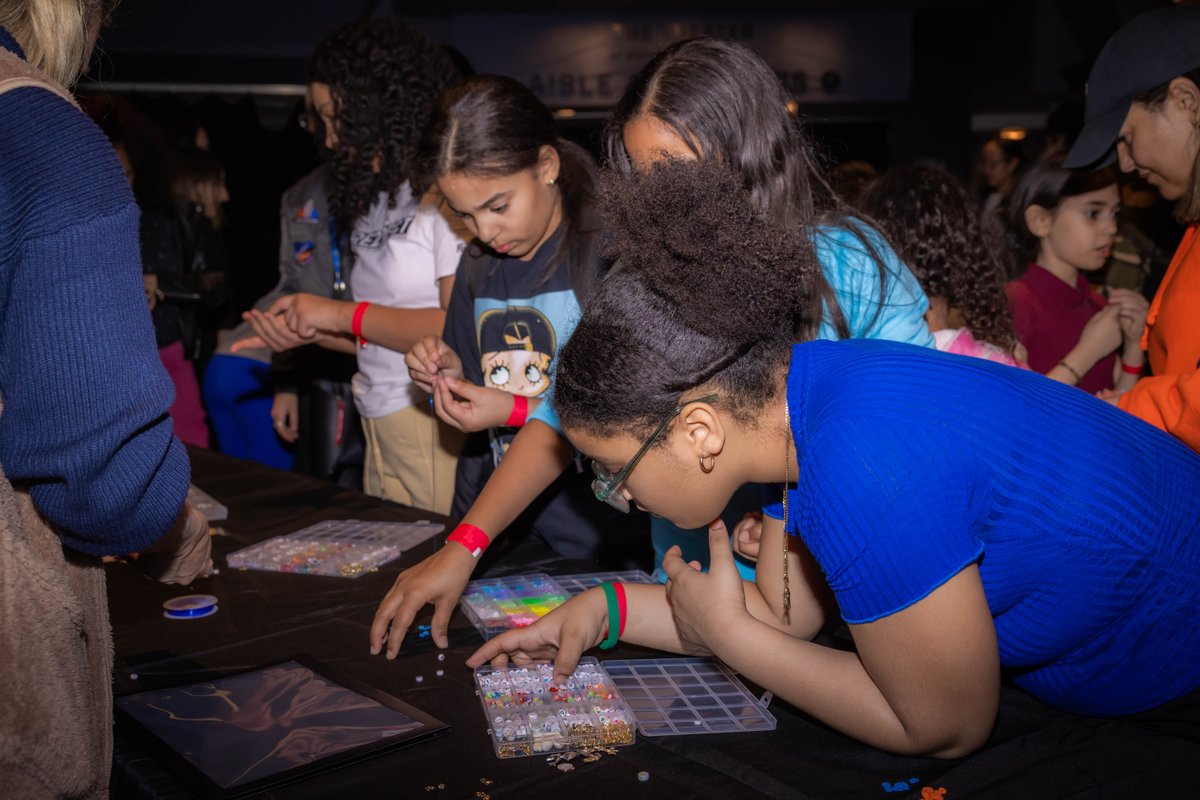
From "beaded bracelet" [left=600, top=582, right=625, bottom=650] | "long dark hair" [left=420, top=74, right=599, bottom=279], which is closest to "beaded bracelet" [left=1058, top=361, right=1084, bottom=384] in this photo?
"long dark hair" [left=420, top=74, right=599, bottom=279]

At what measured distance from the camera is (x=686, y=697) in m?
1.21

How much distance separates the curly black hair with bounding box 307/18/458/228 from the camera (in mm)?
2521

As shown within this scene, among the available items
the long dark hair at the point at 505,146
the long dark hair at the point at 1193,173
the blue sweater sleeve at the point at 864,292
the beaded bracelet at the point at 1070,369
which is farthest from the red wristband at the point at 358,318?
the beaded bracelet at the point at 1070,369

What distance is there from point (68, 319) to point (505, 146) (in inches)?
45.5

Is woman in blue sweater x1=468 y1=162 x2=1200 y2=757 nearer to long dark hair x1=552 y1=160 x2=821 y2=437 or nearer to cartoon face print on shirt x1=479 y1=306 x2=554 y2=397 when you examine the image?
long dark hair x1=552 y1=160 x2=821 y2=437

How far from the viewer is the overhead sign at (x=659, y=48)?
7.02 m

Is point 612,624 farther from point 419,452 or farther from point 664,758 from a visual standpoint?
point 419,452

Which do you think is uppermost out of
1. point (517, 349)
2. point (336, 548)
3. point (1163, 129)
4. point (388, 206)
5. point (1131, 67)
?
point (1131, 67)

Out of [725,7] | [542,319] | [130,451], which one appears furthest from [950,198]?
[725,7]

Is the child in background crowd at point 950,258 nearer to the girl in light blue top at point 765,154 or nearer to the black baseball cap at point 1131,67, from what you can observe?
the black baseball cap at point 1131,67

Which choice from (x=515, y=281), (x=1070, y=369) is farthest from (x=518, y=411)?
(x=1070, y=369)

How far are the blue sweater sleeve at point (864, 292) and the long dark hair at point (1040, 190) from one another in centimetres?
170

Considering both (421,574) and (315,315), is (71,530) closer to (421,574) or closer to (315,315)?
(421,574)

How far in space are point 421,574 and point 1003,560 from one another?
2.73 ft
